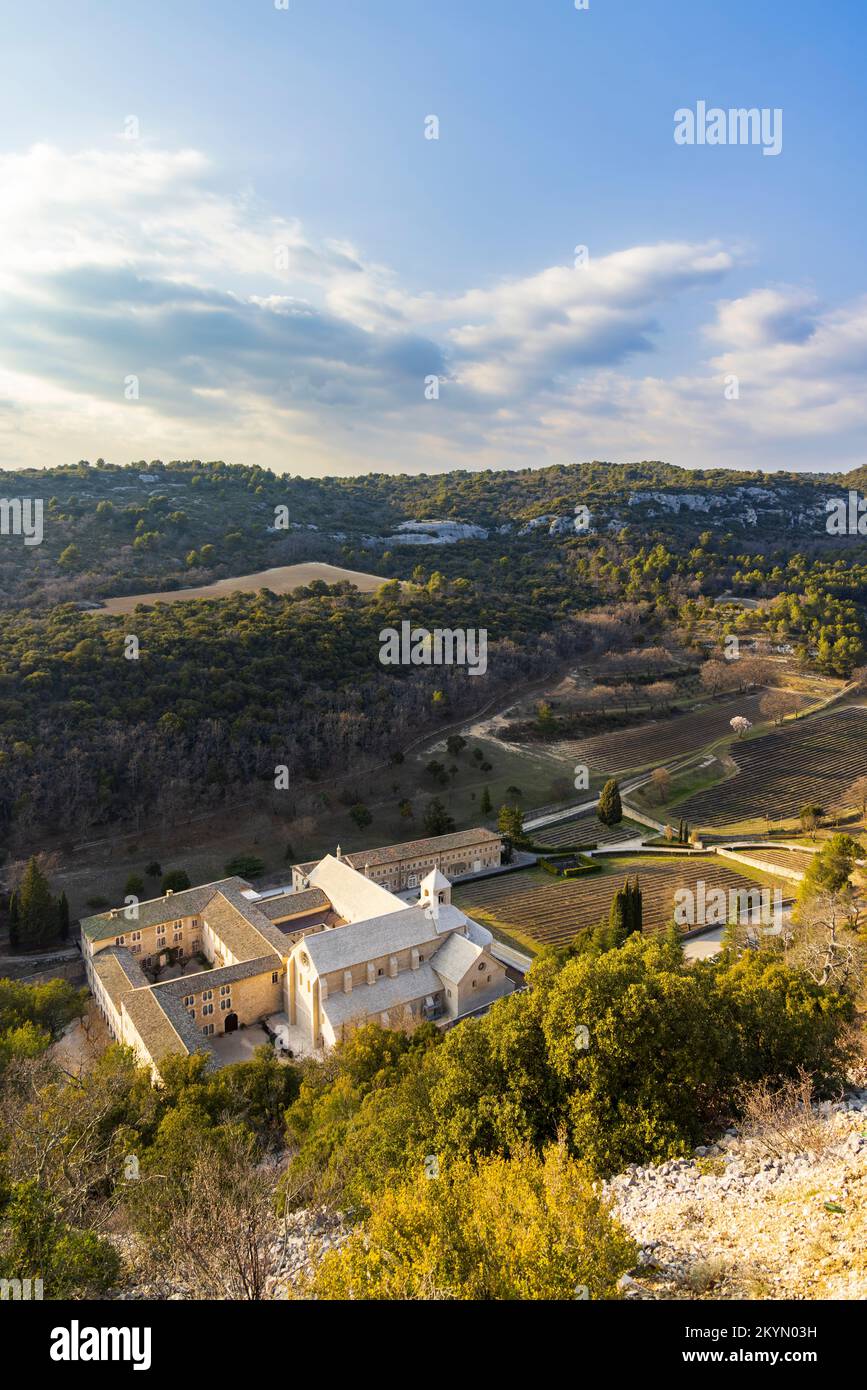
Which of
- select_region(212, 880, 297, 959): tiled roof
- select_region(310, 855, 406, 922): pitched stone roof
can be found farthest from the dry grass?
select_region(212, 880, 297, 959): tiled roof

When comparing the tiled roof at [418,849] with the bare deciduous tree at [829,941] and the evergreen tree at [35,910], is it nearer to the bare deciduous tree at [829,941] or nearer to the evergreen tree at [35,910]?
the evergreen tree at [35,910]

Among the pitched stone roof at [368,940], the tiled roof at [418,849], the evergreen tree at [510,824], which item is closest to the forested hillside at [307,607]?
the tiled roof at [418,849]

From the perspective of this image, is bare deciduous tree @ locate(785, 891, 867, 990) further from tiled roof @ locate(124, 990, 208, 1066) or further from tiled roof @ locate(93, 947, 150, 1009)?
tiled roof @ locate(93, 947, 150, 1009)

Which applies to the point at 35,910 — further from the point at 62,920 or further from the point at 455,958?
the point at 455,958

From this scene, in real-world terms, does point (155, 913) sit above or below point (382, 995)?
above

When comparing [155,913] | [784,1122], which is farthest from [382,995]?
[784,1122]

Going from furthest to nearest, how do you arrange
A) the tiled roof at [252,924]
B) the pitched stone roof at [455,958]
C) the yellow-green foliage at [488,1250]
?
the tiled roof at [252,924] → the pitched stone roof at [455,958] → the yellow-green foliage at [488,1250]
